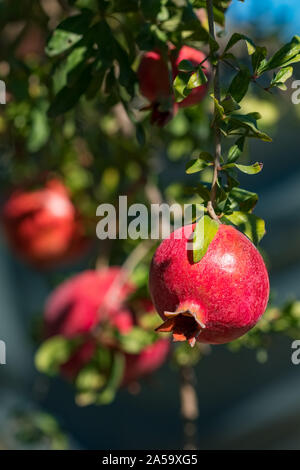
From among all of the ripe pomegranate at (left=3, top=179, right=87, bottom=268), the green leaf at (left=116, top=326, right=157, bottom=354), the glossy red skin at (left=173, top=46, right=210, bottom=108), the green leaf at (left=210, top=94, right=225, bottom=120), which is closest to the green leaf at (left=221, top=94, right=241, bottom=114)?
the green leaf at (left=210, top=94, right=225, bottom=120)

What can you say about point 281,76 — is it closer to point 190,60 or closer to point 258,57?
point 258,57

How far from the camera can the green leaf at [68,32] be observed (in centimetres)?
76

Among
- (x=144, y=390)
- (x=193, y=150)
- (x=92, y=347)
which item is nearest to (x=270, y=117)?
(x=193, y=150)

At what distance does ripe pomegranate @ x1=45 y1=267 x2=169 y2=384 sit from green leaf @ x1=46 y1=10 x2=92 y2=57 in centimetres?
52

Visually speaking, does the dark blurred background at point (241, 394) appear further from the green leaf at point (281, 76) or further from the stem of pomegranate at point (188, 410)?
the green leaf at point (281, 76)

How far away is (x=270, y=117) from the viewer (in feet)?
4.78

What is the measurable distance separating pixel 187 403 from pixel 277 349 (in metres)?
1.20

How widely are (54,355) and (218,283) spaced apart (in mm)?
667

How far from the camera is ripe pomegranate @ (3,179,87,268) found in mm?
1523

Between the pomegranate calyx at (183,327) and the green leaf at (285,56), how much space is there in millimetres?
227

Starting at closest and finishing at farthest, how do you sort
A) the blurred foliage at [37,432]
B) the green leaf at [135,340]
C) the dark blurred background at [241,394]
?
1. the green leaf at [135,340]
2. the blurred foliage at [37,432]
3. the dark blurred background at [241,394]

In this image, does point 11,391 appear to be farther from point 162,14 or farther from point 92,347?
point 162,14

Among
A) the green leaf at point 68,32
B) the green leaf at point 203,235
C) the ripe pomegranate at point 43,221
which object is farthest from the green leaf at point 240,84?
the ripe pomegranate at point 43,221

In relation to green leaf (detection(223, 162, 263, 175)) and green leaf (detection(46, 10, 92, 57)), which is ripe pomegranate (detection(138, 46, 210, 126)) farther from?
green leaf (detection(223, 162, 263, 175))
